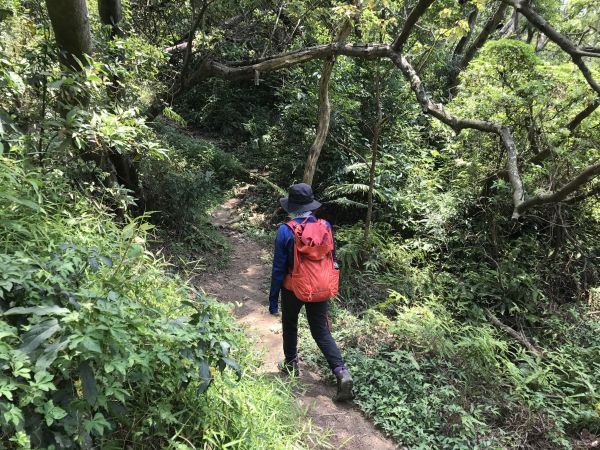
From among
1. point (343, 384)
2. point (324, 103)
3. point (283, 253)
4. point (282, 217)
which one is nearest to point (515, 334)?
point (343, 384)

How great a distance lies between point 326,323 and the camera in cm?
382

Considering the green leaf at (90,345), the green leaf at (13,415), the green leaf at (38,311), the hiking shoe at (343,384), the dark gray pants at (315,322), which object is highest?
the green leaf at (38,311)

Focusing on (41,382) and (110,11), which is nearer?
(41,382)

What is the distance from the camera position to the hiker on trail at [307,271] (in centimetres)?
Result: 356

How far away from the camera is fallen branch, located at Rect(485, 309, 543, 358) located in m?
5.40

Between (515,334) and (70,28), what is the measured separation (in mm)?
6528

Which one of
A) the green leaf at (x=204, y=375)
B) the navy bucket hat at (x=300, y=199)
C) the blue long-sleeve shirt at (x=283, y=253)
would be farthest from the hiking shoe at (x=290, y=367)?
the green leaf at (x=204, y=375)

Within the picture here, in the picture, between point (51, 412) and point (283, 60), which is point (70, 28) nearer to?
point (51, 412)

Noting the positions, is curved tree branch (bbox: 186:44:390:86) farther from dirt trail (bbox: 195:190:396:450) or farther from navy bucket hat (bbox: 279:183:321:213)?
navy bucket hat (bbox: 279:183:321:213)

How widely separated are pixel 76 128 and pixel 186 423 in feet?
7.45

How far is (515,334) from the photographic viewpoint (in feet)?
18.6

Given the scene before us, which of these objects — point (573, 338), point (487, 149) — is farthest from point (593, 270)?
point (487, 149)

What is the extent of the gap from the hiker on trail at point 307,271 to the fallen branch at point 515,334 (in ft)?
10.0

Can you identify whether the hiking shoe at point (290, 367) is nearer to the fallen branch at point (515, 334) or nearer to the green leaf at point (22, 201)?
the green leaf at point (22, 201)
